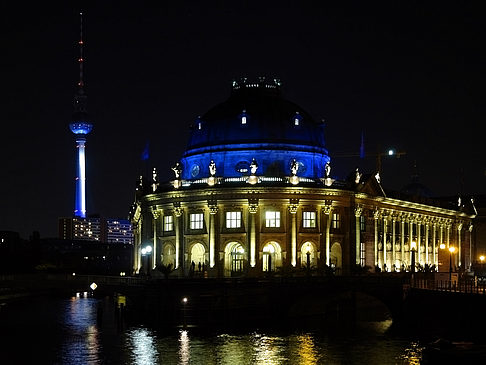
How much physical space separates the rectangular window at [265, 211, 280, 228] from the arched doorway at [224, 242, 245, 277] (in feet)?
15.2

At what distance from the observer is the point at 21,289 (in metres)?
110

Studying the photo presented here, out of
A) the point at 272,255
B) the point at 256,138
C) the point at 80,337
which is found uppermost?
the point at 256,138

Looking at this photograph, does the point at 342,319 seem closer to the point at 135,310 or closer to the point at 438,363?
the point at 135,310

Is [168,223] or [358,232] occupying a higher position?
[168,223]

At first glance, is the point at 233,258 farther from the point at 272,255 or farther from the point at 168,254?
the point at 168,254

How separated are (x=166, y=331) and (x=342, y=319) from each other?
25.7 meters

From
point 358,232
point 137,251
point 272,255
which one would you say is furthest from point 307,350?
point 137,251

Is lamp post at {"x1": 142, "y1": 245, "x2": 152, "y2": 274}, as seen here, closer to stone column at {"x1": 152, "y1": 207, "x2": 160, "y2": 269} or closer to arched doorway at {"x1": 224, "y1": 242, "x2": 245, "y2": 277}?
stone column at {"x1": 152, "y1": 207, "x2": 160, "y2": 269}

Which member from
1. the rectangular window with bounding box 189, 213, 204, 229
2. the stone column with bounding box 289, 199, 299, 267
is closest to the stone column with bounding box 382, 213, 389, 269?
the stone column with bounding box 289, 199, 299, 267

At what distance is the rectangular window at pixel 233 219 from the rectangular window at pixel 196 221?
376 centimetres

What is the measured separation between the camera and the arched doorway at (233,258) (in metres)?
118

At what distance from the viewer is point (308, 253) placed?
4670 inches

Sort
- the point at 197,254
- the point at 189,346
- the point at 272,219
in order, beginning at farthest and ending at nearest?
the point at 197,254 → the point at 272,219 → the point at 189,346

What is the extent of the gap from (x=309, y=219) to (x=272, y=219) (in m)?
4.90
